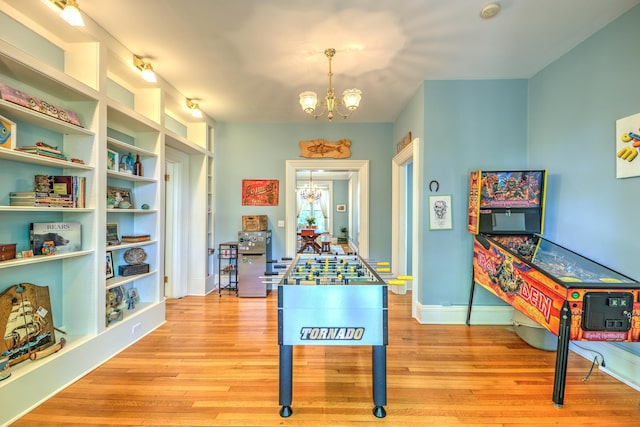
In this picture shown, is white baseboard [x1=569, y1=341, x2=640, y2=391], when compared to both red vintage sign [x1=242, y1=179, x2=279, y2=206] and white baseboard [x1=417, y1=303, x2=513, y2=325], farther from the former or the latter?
red vintage sign [x1=242, y1=179, x2=279, y2=206]

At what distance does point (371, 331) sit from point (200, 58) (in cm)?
286

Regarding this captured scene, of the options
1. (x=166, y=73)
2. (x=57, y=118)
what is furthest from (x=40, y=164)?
(x=166, y=73)

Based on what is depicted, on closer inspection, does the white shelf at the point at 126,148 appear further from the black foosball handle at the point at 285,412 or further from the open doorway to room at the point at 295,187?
the black foosball handle at the point at 285,412

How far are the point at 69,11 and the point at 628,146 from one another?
13.2 feet

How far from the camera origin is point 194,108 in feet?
11.8

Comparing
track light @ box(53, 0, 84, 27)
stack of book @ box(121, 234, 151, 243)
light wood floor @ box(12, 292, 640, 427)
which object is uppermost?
track light @ box(53, 0, 84, 27)

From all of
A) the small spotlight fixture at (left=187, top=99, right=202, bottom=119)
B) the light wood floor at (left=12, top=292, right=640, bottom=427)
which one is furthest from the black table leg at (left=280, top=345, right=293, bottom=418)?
the small spotlight fixture at (left=187, top=99, right=202, bottom=119)

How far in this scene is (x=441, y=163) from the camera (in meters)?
3.08

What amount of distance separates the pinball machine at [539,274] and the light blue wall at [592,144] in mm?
180

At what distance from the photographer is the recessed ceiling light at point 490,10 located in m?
1.94

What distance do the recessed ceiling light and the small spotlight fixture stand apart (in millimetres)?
3275

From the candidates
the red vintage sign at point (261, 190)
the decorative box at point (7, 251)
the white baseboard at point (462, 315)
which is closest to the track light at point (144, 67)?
the decorative box at point (7, 251)

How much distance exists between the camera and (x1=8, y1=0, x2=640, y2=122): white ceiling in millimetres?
1976

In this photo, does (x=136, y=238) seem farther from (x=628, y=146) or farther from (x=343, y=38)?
(x=628, y=146)
